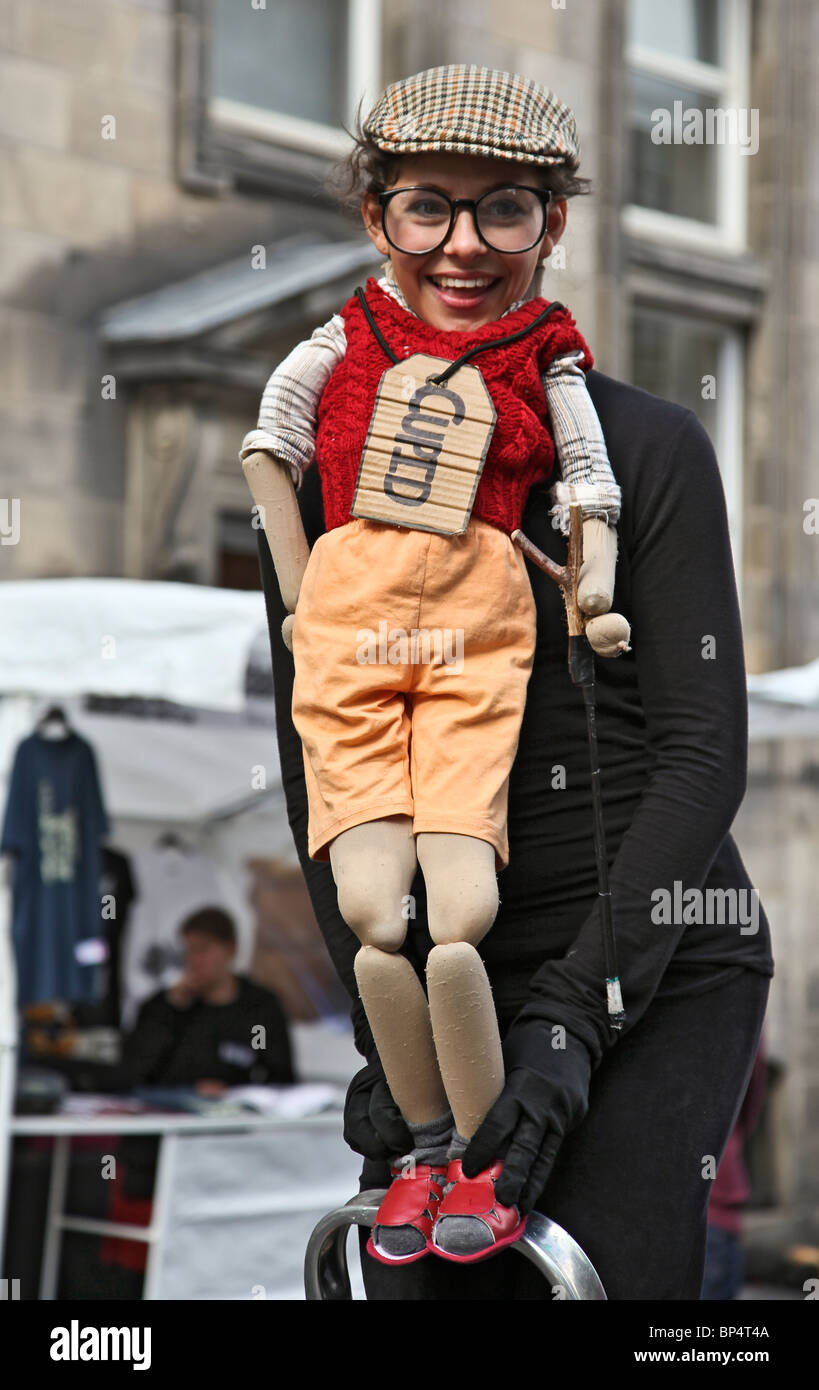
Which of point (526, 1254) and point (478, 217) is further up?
point (478, 217)

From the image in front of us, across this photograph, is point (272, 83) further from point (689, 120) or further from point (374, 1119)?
point (374, 1119)

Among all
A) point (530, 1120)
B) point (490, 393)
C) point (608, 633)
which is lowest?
point (530, 1120)

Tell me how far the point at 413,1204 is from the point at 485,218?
111 centimetres

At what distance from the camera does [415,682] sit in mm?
2045

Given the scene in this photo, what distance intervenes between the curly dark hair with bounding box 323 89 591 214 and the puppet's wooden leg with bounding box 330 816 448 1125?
0.78 m

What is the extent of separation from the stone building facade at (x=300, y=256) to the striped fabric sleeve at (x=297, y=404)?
6373 mm

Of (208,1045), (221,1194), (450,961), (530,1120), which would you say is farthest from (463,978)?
(208,1045)

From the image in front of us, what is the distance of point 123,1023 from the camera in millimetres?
8203

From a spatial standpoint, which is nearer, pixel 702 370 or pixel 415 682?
pixel 415 682

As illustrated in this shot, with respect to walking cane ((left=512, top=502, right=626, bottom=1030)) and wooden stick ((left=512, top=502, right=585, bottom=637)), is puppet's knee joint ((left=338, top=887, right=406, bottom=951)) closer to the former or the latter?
walking cane ((left=512, top=502, right=626, bottom=1030))

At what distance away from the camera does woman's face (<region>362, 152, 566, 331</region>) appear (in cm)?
215

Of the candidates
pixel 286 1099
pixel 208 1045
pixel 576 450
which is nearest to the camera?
pixel 576 450

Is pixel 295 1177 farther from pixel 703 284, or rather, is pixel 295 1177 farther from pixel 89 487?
pixel 703 284

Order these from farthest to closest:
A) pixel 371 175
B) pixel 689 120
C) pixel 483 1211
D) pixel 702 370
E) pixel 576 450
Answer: pixel 702 370, pixel 689 120, pixel 371 175, pixel 576 450, pixel 483 1211
